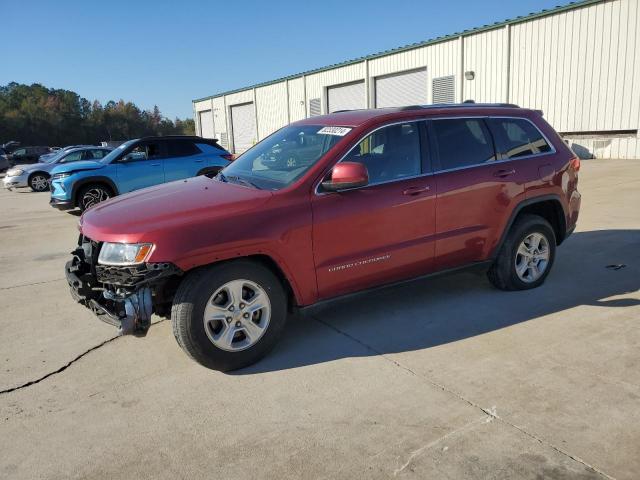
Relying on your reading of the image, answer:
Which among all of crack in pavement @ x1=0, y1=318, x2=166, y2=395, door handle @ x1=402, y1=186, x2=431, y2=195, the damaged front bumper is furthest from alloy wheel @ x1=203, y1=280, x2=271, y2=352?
door handle @ x1=402, y1=186, x2=431, y2=195

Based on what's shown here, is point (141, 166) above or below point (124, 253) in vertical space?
above

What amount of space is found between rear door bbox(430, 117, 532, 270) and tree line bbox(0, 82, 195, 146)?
221 feet

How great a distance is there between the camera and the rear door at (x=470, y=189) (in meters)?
4.48

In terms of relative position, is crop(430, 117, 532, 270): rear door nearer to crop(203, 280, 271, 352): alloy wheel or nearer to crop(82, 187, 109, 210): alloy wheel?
crop(203, 280, 271, 352): alloy wheel

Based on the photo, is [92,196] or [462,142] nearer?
[462,142]

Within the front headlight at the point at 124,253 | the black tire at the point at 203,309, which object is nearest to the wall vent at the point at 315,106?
the black tire at the point at 203,309

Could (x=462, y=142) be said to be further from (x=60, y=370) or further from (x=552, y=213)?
(x=60, y=370)

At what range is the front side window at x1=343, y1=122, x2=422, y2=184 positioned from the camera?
13.7 ft

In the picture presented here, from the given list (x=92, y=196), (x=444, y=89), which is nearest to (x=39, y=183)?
(x=92, y=196)

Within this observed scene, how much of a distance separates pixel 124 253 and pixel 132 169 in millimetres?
8287

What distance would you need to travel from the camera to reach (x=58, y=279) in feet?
20.6

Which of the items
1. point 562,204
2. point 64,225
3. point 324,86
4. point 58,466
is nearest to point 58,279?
point 58,466

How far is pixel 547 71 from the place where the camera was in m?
19.8

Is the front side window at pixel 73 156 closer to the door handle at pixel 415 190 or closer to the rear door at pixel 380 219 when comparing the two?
the rear door at pixel 380 219
